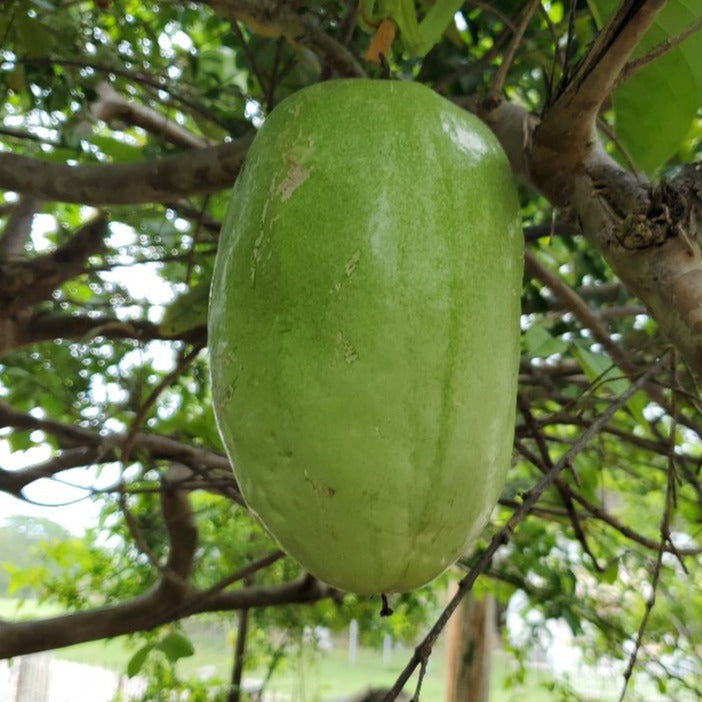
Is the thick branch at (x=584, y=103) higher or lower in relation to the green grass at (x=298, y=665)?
higher

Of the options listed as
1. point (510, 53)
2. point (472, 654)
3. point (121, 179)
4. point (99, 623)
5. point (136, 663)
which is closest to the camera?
point (510, 53)

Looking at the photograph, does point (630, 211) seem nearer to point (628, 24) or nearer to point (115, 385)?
point (628, 24)

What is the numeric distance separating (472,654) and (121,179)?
224 centimetres

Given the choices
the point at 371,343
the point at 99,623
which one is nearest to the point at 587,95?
the point at 371,343

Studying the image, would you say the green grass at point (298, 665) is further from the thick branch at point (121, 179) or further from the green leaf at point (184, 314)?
the thick branch at point (121, 179)

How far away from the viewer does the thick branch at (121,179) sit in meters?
1.04

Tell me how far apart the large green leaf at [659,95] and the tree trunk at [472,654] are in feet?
7.09

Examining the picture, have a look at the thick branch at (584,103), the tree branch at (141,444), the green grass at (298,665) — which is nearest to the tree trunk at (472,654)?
the green grass at (298,665)

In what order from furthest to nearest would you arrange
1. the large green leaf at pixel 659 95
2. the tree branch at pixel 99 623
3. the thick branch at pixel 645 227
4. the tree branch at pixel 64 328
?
1. the tree branch at pixel 99 623
2. the tree branch at pixel 64 328
3. the large green leaf at pixel 659 95
4. the thick branch at pixel 645 227

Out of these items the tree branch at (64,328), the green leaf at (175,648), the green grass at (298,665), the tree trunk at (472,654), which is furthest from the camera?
the green grass at (298,665)

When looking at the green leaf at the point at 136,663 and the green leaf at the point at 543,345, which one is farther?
the green leaf at the point at 136,663

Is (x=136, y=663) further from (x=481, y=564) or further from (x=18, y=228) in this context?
(x=481, y=564)

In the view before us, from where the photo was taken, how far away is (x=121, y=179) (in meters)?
1.08

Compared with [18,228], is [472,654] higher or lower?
lower
